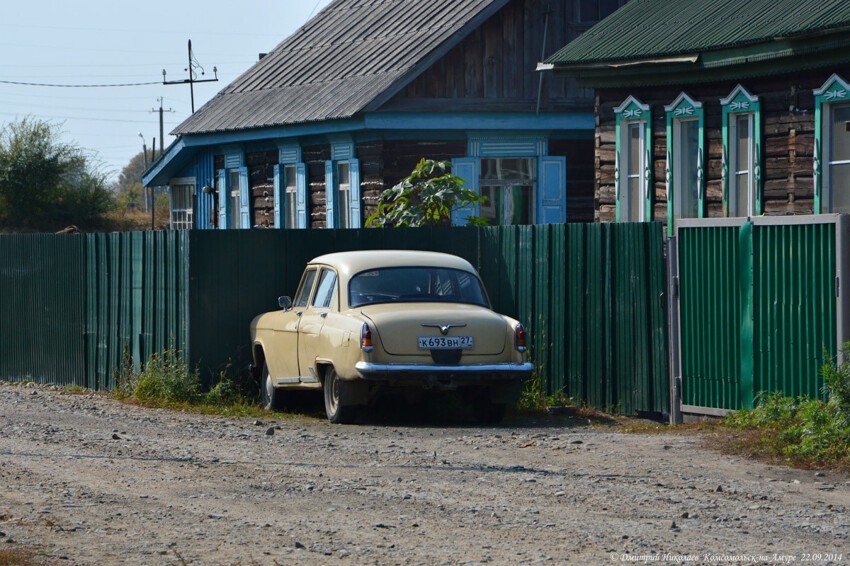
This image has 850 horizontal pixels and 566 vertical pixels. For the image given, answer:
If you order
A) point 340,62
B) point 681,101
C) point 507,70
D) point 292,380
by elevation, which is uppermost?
point 340,62

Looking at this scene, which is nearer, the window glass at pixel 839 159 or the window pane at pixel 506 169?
the window glass at pixel 839 159

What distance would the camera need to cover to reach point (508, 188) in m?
27.7

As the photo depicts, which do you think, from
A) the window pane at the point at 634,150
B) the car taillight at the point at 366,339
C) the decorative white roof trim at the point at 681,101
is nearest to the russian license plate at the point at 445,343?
the car taillight at the point at 366,339

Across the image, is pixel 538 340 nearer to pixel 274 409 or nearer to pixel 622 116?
pixel 274 409

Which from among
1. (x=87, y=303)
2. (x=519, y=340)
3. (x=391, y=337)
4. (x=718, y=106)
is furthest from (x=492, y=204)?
(x=391, y=337)

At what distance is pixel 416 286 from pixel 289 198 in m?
16.9

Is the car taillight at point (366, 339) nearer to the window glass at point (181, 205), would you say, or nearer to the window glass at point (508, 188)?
the window glass at point (508, 188)

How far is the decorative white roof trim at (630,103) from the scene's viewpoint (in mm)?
21188

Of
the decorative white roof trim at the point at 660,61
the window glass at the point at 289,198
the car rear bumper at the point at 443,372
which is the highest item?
the decorative white roof trim at the point at 660,61

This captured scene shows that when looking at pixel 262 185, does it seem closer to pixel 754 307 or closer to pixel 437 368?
pixel 437 368

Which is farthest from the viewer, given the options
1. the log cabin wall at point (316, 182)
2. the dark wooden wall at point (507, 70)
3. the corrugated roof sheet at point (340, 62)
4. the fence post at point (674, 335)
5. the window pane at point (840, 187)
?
the log cabin wall at point (316, 182)

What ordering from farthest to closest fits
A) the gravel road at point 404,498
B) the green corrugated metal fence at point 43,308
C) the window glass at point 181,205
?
1. the window glass at point 181,205
2. the green corrugated metal fence at point 43,308
3. the gravel road at point 404,498

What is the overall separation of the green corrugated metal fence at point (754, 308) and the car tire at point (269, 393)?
432cm

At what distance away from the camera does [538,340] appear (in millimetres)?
15922
